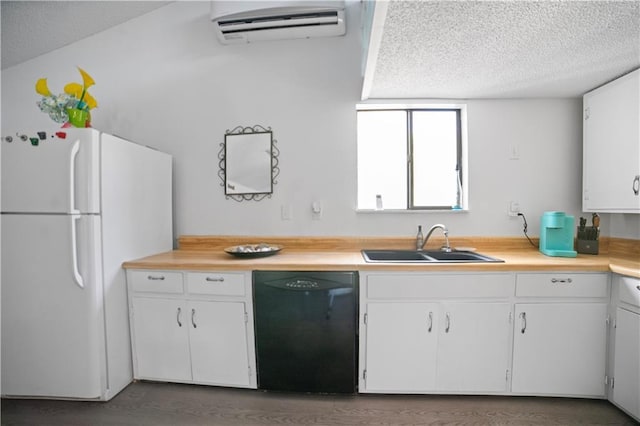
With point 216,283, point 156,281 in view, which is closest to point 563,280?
point 216,283

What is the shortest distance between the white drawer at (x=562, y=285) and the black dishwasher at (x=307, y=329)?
3.38ft

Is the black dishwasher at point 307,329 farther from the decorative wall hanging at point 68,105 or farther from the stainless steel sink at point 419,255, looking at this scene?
the decorative wall hanging at point 68,105

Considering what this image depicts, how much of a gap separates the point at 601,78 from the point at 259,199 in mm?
2625

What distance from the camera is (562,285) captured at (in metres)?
1.69

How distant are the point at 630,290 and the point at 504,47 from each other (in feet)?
5.02

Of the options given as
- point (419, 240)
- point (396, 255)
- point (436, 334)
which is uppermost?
point (419, 240)

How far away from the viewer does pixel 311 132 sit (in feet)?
7.82

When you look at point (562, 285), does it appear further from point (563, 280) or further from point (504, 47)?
point (504, 47)

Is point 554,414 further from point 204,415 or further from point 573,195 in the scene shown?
point 204,415

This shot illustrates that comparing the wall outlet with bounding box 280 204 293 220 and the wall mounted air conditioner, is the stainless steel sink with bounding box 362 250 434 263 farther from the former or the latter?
the wall mounted air conditioner

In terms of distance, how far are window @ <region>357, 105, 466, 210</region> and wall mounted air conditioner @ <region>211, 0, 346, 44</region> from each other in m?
0.72

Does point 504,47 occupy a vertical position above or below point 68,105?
above

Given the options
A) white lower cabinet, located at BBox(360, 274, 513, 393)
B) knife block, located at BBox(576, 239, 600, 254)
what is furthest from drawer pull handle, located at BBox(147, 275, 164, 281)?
knife block, located at BBox(576, 239, 600, 254)

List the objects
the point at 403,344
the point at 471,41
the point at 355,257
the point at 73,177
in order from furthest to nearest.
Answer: the point at 355,257
the point at 403,344
the point at 73,177
the point at 471,41
